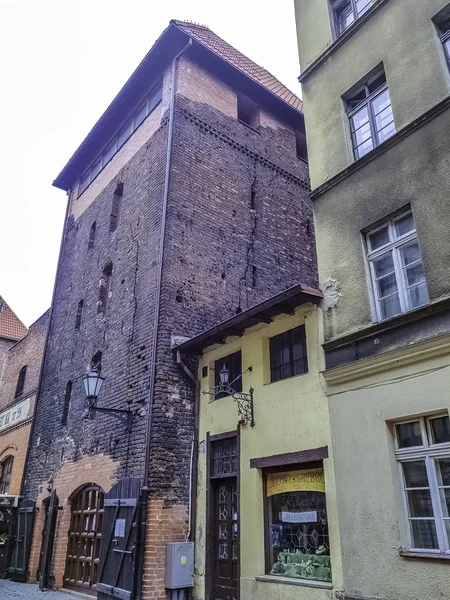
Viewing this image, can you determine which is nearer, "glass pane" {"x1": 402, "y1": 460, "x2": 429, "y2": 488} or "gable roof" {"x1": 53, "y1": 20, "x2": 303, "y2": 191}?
"glass pane" {"x1": 402, "y1": 460, "x2": 429, "y2": 488}

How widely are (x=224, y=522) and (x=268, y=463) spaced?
1.83 metres

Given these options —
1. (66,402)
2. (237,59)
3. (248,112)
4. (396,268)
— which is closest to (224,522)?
(396,268)

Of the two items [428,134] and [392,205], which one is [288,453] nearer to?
[392,205]

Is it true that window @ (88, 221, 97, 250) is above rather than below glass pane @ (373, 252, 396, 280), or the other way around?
above

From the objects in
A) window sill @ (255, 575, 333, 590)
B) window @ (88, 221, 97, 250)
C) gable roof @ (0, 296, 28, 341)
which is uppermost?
gable roof @ (0, 296, 28, 341)

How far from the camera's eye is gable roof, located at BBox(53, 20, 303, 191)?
13.8 m

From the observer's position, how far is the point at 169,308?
34.6ft

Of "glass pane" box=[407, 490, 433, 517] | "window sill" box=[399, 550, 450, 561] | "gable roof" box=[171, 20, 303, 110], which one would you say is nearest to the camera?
"window sill" box=[399, 550, 450, 561]

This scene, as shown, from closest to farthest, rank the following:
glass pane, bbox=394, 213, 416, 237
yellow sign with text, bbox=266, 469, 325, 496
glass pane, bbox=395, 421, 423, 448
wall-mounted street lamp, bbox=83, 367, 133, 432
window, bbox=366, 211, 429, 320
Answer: glass pane, bbox=395, 421, 423, 448 → window, bbox=366, 211, 429, 320 → glass pane, bbox=394, 213, 416, 237 → yellow sign with text, bbox=266, 469, 325, 496 → wall-mounted street lamp, bbox=83, 367, 133, 432

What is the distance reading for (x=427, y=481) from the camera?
5824mm

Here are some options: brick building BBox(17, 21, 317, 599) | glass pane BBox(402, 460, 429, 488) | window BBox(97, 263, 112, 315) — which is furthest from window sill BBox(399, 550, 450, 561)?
window BBox(97, 263, 112, 315)

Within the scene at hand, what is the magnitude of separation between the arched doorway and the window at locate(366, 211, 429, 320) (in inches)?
291

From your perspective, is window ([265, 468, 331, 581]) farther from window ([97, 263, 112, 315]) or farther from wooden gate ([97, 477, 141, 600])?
window ([97, 263, 112, 315])

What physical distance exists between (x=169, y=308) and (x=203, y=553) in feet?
15.8
